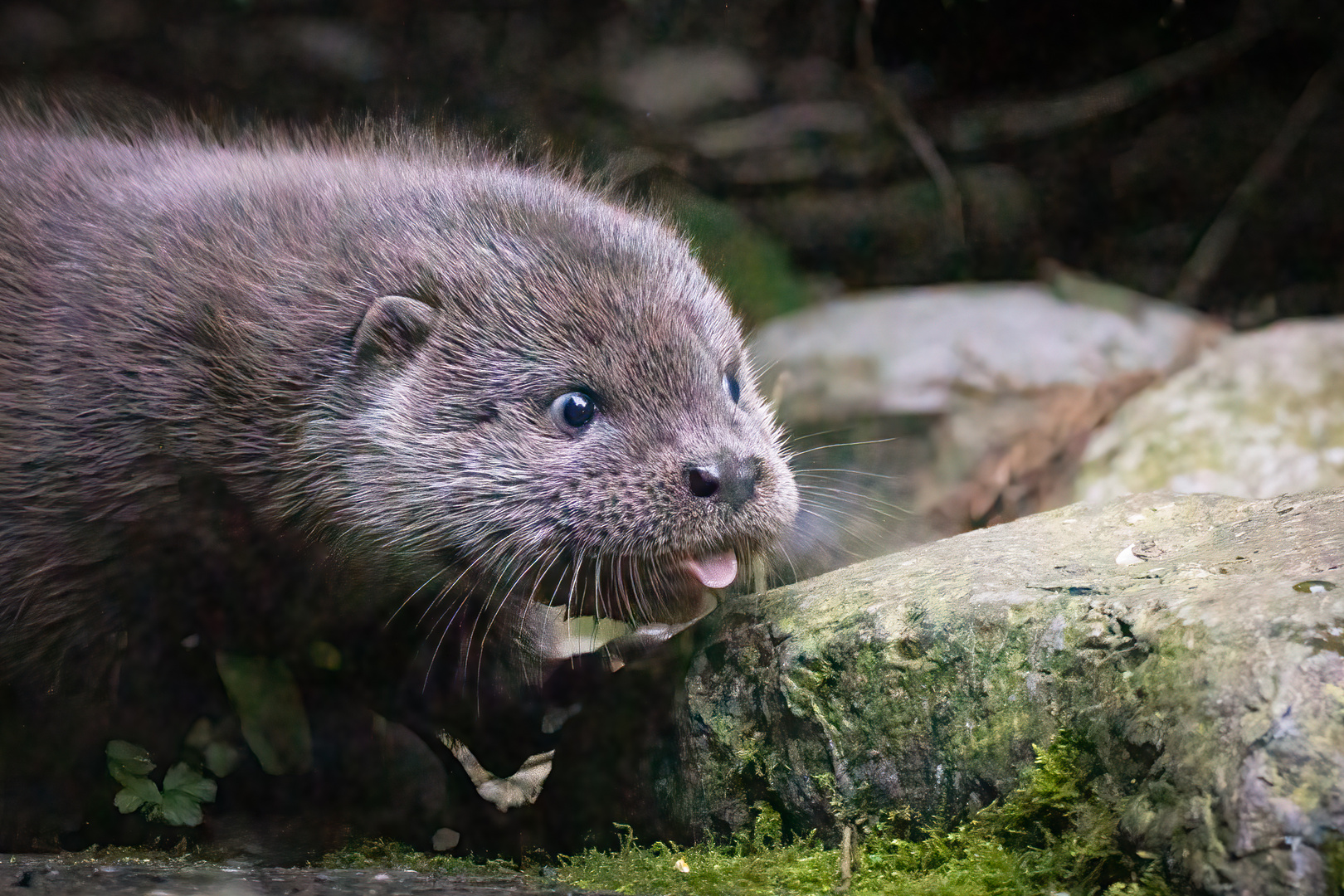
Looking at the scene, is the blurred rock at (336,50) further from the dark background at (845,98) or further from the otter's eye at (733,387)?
the otter's eye at (733,387)

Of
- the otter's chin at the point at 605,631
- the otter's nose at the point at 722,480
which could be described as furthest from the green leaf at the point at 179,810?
the otter's nose at the point at 722,480

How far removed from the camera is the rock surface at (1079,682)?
1.35 metres

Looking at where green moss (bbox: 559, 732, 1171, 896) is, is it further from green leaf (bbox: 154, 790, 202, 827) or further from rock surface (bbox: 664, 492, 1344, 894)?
green leaf (bbox: 154, 790, 202, 827)

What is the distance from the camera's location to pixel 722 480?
2.11 meters

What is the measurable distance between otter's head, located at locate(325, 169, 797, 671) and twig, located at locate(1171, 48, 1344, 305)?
2637 millimetres

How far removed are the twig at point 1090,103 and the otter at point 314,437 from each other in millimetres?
1477

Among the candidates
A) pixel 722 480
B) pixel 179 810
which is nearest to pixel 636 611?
pixel 722 480

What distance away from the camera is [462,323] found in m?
2.23

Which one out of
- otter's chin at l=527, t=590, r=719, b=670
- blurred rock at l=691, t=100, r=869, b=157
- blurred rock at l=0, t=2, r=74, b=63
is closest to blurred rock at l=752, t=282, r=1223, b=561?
blurred rock at l=691, t=100, r=869, b=157

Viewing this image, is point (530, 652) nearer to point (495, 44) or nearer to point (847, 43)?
point (495, 44)

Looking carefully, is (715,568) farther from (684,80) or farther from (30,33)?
(30,33)

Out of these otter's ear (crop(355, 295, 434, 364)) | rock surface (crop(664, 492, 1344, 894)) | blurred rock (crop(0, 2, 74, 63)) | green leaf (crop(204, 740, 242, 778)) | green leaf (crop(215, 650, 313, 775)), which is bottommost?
green leaf (crop(204, 740, 242, 778))

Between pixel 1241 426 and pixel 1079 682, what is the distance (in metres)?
2.86

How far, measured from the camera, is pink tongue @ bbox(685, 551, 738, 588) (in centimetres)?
215
